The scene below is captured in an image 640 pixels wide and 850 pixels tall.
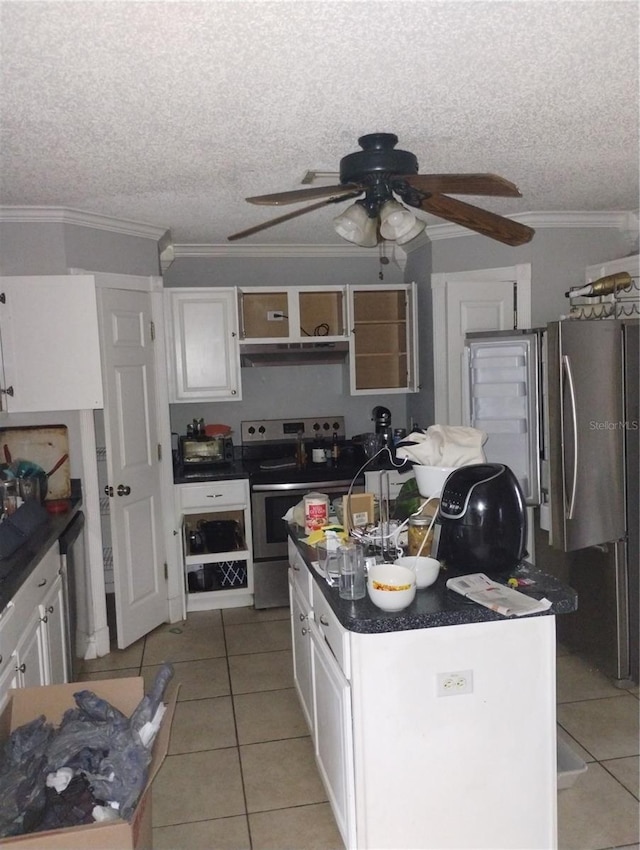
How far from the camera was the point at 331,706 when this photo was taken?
212cm

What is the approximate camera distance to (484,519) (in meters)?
2.07

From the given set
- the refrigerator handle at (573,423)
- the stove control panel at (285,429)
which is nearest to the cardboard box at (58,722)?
the refrigerator handle at (573,423)

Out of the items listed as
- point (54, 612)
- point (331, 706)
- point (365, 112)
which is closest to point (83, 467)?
point (54, 612)

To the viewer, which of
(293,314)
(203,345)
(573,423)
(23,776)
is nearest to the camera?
(23,776)

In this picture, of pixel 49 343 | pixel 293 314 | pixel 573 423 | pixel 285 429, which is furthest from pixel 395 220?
pixel 285 429

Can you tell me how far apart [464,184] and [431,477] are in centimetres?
100

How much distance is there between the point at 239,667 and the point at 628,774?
1882 millimetres

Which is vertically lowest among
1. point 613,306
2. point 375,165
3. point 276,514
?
point 276,514

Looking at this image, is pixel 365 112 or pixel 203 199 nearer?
pixel 365 112

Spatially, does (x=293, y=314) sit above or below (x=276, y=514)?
above

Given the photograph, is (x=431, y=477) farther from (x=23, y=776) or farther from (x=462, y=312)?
(x=462, y=312)

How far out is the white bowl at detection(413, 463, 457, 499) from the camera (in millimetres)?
2350

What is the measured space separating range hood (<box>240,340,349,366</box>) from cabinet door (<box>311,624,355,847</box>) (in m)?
2.42

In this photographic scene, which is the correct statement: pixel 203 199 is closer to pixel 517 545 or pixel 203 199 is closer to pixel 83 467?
pixel 83 467
